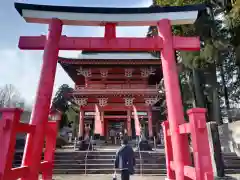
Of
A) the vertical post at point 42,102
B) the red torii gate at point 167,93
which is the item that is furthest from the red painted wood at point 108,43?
the vertical post at point 42,102

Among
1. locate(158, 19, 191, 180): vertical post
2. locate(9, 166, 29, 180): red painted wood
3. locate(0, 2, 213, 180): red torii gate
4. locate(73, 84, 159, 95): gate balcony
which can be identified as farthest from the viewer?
locate(73, 84, 159, 95): gate balcony

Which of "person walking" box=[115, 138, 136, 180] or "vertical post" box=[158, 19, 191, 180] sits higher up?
"vertical post" box=[158, 19, 191, 180]

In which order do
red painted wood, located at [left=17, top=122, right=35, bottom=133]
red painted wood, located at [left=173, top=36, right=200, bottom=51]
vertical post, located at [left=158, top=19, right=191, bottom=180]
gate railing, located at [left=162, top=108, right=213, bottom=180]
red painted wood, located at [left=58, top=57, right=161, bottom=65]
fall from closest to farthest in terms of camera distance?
gate railing, located at [left=162, top=108, right=213, bottom=180], red painted wood, located at [left=17, top=122, right=35, bottom=133], vertical post, located at [left=158, top=19, right=191, bottom=180], red painted wood, located at [left=173, top=36, right=200, bottom=51], red painted wood, located at [left=58, top=57, right=161, bottom=65]

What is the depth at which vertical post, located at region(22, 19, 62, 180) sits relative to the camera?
12.8 feet

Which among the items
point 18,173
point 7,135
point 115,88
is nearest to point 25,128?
point 7,135

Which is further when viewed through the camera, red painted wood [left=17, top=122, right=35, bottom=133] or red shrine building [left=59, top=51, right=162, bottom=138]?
red shrine building [left=59, top=51, right=162, bottom=138]

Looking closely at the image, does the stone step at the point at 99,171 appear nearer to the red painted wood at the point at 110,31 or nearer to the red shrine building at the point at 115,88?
the red shrine building at the point at 115,88

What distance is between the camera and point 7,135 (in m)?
3.22

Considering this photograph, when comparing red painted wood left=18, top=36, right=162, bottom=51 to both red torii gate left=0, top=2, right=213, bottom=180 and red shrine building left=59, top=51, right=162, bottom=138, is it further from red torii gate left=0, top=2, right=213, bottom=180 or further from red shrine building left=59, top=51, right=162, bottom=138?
red shrine building left=59, top=51, right=162, bottom=138

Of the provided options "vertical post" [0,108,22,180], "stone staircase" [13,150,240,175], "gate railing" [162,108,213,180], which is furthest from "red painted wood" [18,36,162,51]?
"stone staircase" [13,150,240,175]

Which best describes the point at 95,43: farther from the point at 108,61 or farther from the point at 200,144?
the point at 108,61

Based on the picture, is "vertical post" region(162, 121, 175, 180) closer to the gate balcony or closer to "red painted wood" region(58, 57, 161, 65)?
the gate balcony

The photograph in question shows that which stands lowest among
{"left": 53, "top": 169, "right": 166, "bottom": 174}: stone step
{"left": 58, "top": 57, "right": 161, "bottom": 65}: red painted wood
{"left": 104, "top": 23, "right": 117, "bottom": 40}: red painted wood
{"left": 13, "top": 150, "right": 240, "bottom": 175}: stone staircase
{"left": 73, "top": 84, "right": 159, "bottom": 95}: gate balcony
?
{"left": 53, "top": 169, "right": 166, "bottom": 174}: stone step

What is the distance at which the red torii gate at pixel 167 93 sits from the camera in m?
3.06
